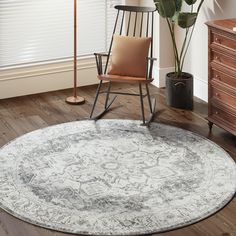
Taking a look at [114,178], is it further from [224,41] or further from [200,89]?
[200,89]

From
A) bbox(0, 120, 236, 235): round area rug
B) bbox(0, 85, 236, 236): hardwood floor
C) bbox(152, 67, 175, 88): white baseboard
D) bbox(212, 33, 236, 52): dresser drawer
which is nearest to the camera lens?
bbox(0, 120, 236, 235): round area rug

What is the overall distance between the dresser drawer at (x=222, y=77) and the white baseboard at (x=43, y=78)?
1704mm

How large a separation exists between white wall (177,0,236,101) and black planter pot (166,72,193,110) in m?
0.21

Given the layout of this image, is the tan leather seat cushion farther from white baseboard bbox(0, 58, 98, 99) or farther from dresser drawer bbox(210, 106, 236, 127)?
white baseboard bbox(0, 58, 98, 99)

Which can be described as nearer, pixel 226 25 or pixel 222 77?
pixel 226 25

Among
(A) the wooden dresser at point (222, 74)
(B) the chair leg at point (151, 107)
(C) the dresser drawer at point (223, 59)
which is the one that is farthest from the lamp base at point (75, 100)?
(C) the dresser drawer at point (223, 59)

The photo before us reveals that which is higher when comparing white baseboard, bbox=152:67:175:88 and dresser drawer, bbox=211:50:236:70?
dresser drawer, bbox=211:50:236:70

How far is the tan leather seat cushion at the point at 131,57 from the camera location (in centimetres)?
485

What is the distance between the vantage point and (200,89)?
17.9 feet

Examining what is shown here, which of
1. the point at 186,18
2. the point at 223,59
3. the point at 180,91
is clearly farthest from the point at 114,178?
the point at 186,18

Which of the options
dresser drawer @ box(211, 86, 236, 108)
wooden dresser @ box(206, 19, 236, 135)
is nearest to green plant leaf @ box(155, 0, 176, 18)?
wooden dresser @ box(206, 19, 236, 135)

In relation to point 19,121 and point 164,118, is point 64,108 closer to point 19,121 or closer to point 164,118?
point 19,121

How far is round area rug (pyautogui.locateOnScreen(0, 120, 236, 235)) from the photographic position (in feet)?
11.2

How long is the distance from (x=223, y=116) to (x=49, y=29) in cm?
204
